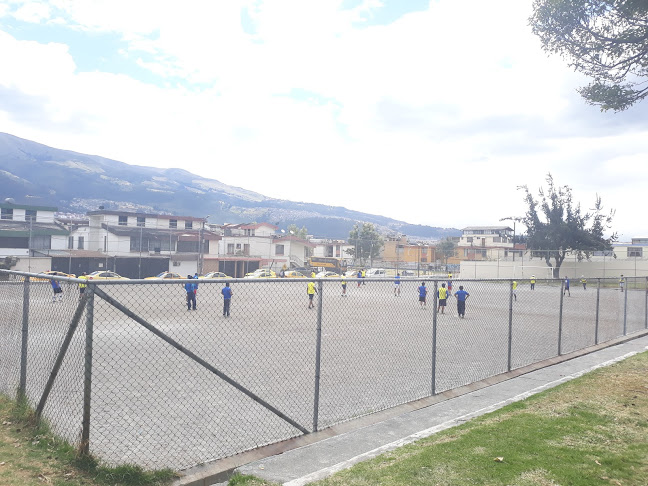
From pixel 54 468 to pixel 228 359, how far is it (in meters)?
6.27

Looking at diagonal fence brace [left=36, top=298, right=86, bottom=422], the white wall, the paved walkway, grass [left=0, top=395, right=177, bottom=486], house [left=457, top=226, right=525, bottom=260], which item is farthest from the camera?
house [left=457, top=226, right=525, bottom=260]

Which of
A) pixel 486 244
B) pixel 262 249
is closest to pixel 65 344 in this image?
pixel 262 249

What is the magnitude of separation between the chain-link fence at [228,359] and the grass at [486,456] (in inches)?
11.7

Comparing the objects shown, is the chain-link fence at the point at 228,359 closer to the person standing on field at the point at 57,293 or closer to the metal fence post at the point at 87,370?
the metal fence post at the point at 87,370

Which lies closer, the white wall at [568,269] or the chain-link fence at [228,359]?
the chain-link fence at [228,359]

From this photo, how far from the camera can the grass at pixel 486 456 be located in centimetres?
425

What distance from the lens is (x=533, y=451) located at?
5.20 metres

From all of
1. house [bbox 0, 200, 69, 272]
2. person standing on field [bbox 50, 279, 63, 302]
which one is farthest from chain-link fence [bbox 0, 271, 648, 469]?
house [bbox 0, 200, 69, 272]

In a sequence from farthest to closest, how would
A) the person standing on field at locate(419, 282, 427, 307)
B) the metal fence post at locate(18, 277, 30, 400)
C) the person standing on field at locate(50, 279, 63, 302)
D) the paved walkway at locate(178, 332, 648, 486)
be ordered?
the person standing on field at locate(419, 282, 427, 307), the person standing on field at locate(50, 279, 63, 302), the metal fence post at locate(18, 277, 30, 400), the paved walkway at locate(178, 332, 648, 486)

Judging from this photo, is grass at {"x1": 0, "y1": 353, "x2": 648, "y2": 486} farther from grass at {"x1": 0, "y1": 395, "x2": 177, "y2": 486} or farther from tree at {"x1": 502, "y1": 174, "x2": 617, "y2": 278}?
tree at {"x1": 502, "y1": 174, "x2": 617, "y2": 278}

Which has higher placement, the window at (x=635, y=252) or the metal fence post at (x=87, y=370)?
the window at (x=635, y=252)

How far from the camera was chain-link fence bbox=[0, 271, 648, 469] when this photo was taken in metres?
5.22

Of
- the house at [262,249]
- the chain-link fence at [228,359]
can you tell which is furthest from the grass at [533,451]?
the house at [262,249]

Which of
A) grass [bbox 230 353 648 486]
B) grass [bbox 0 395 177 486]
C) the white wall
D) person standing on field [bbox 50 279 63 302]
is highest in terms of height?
person standing on field [bbox 50 279 63 302]
